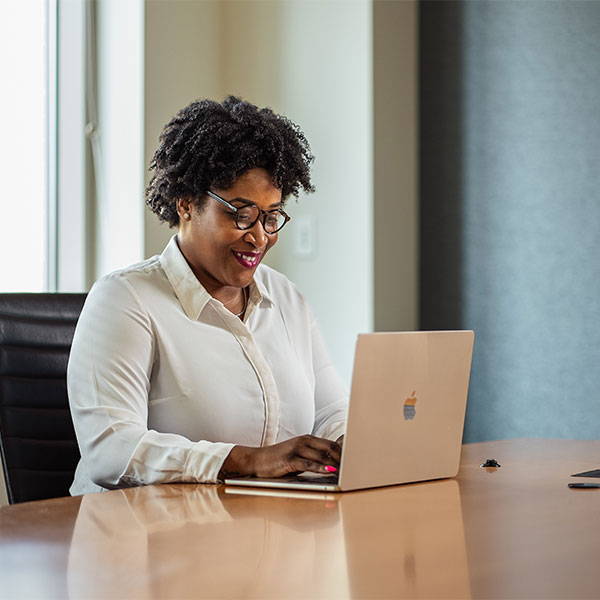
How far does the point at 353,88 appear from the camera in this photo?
112 inches

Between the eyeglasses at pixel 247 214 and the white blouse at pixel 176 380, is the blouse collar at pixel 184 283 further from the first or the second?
the eyeglasses at pixel 247 214

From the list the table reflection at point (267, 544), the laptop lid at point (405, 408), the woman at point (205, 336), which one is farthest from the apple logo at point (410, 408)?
the woman at point (205, 336)

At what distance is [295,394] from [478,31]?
1.58 m

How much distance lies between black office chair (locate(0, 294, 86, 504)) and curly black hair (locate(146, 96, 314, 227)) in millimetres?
338

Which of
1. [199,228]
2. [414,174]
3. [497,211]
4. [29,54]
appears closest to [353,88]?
[414,174]

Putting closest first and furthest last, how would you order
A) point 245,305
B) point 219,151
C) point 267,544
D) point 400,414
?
point 267,544, point 400,414, point 219,151, point 245,305

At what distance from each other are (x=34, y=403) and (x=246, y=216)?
1.77ft

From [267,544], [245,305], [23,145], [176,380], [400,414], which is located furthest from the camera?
[23,145]

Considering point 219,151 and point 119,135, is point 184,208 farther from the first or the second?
point 119,135

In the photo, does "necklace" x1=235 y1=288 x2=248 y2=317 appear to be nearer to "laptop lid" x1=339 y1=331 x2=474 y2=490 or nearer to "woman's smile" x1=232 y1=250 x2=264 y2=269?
"woman's smile" x1=232 y1=250 x2=264 y2=269

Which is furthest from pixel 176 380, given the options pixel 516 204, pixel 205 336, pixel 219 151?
pixel 516 204

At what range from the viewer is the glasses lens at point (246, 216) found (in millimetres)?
1749

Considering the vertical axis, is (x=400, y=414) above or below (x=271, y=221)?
below

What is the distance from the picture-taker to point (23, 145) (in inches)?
108
